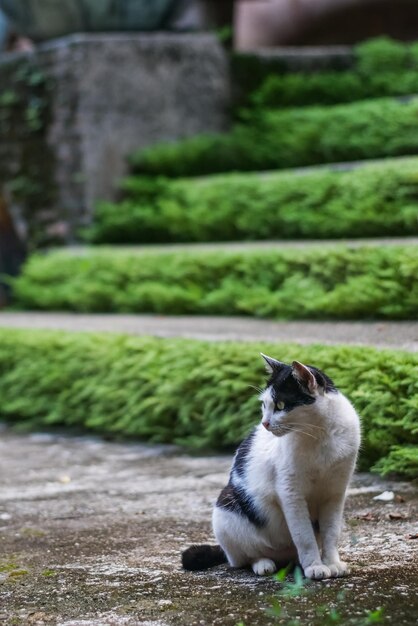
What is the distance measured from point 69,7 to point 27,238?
2085mm

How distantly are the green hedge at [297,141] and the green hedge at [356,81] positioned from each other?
0.25m

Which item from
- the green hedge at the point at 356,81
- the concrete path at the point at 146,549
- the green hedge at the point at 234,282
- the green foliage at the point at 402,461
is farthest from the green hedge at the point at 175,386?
the green hedge at the point at 356,81

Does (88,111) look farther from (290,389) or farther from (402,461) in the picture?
(290,389)

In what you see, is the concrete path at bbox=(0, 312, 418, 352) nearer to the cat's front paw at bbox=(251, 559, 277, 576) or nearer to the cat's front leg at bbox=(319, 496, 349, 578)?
the cat's front leg at bbox=(319, 496, 349, 578)

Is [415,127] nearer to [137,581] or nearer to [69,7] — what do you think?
[69,7]

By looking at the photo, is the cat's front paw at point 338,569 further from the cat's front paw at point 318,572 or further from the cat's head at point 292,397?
the cat's head at point 292,397

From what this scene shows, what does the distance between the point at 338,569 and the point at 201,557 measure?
48cm

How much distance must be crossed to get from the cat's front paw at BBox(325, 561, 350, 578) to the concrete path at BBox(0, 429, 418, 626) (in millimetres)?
36

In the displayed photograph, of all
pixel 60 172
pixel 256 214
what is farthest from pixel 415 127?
pixel 60 172

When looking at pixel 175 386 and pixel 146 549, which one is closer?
pixel 146 549

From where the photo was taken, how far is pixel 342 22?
36.9ft

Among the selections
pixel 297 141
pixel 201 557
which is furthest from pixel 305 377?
pixel 297 141

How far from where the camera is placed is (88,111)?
8.83 m

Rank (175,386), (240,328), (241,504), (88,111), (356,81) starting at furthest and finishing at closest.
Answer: (356,81) → (88,111) → (240,328) → (175,386) → (241,504)
